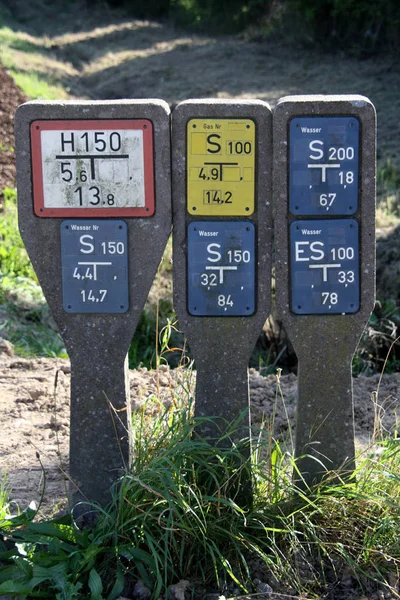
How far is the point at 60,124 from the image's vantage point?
10.3 feet

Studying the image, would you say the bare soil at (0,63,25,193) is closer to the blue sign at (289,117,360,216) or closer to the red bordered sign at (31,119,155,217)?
the red bordered sign at (31,119,155,217)

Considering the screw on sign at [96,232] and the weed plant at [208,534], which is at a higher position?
the screw on sign at [96,232]

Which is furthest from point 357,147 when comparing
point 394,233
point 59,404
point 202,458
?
point 394,233

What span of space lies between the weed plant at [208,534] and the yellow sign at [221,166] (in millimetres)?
820

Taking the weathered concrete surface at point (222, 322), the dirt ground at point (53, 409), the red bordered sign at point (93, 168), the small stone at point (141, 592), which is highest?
the red bordered sign at point (93, 168)

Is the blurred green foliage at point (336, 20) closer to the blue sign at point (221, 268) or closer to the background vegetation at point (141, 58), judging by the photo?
the background vegetation at point (141, 58)

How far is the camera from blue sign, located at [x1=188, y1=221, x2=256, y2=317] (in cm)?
318

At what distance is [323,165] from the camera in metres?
3.12

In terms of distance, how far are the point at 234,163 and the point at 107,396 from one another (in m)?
1.05

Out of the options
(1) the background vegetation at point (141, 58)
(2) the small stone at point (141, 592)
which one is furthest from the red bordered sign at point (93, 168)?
(2) the small stone at point (141, 592)

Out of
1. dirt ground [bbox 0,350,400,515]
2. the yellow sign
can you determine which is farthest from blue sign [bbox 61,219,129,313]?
dirt ground [bbox 0,350,400,515]

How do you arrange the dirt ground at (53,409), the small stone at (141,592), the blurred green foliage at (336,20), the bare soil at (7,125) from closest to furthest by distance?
the small stone at (141,592), the dirt ground at (53,409), the bare soil at (7,125), the blurred green foliage at (336,20)

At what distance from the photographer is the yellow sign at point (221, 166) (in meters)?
3.11

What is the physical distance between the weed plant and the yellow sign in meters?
0.82
